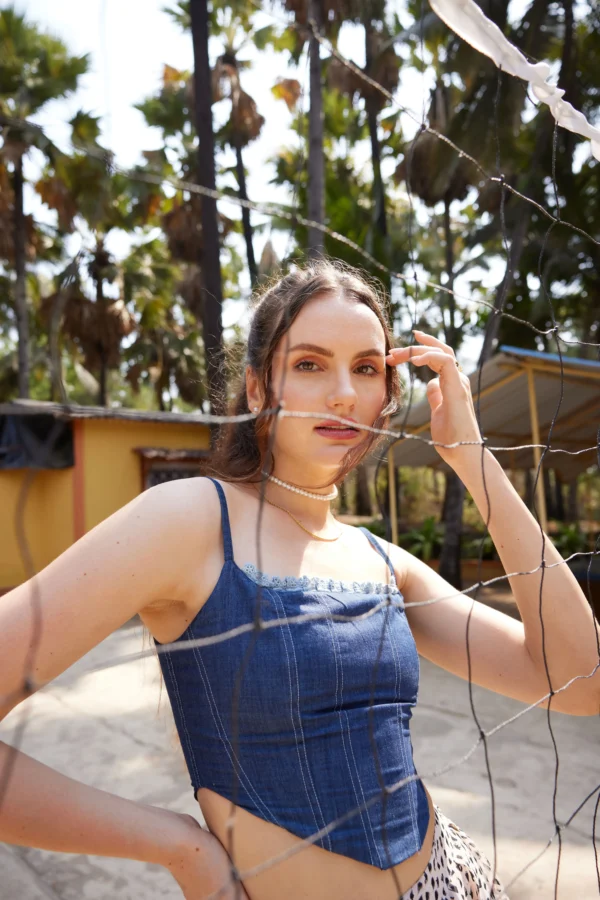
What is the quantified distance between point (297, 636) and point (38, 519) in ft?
27.3

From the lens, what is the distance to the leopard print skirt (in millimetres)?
933

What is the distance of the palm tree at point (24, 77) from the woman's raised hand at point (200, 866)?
438 inches

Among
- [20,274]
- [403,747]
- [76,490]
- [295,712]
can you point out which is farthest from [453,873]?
[20,274]

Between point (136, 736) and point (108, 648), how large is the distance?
229 centimetres

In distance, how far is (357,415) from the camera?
100 centimetres

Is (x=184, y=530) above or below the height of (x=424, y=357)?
below

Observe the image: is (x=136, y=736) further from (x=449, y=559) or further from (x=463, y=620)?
(x=449, y=559)

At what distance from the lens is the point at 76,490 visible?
8.13m

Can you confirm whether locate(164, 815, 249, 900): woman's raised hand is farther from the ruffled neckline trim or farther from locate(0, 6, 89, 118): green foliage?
locate(0, 6, 89, 118): green foliage

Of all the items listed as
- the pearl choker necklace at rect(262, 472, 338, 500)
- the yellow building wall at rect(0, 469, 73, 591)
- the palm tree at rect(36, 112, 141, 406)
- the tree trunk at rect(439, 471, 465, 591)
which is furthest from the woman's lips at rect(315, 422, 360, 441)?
the palm tree at rect(36, 112, 141, 406)

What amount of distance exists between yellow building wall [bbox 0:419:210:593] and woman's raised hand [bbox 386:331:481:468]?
7305 millimetres

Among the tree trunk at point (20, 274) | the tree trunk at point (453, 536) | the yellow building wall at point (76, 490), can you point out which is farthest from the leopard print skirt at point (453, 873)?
the tree trunk at point (20, 274)

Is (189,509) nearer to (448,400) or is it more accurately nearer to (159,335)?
(448,400)

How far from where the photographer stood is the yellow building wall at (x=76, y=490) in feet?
26.6
